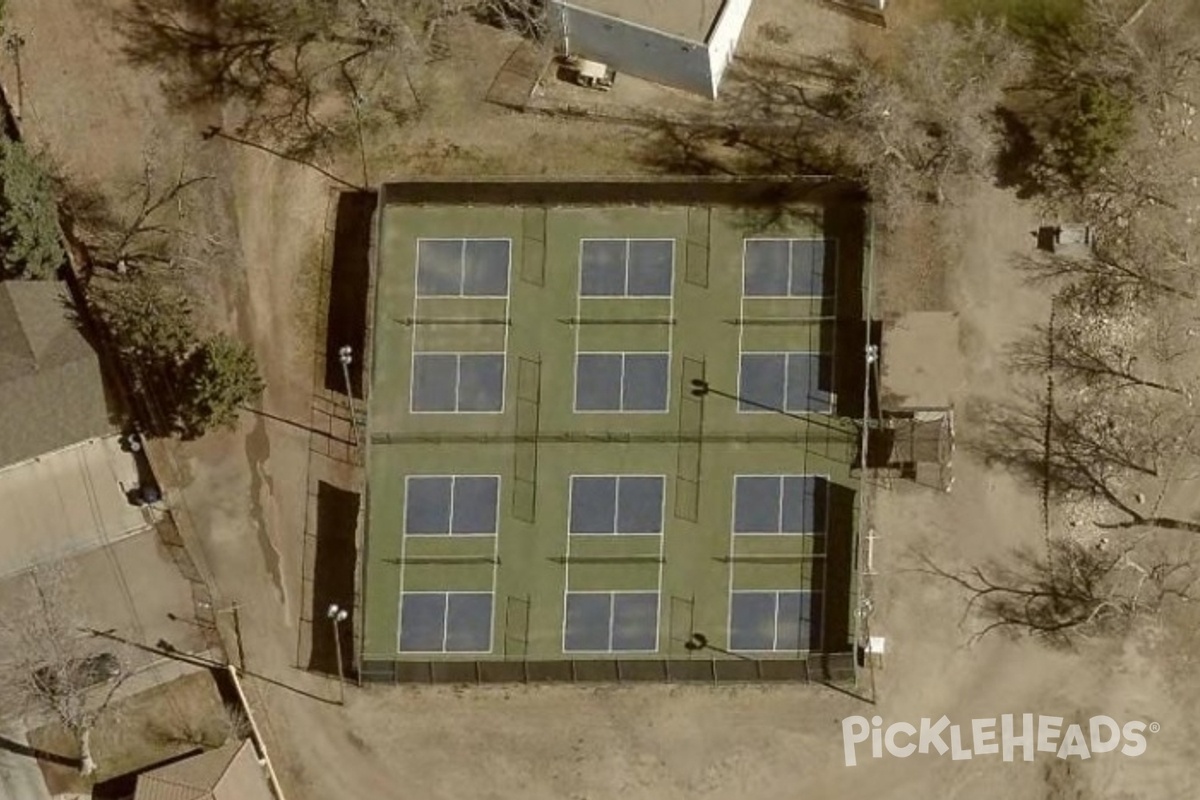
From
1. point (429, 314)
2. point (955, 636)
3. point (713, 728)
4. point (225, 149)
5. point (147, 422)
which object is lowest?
point (713, 728)

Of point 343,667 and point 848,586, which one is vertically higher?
point 848,586

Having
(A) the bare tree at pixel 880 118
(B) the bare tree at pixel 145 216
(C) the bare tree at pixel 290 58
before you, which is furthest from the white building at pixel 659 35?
(B) the bare tree at pixel 145 216

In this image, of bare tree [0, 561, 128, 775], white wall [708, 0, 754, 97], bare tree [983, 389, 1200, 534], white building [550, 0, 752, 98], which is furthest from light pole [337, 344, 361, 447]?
bare tree [983, 389, 1200, 534]

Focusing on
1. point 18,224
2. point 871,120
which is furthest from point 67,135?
point 871,120

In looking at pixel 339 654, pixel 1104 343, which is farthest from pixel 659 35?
pixel 339 654

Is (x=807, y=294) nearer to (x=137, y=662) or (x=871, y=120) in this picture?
(x=871, y=120)

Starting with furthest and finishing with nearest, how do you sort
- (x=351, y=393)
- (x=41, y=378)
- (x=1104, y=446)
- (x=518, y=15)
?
(x=518, y=15) → (x=351, y=393) → (x=41, y=378) → (x=1104, y=446)

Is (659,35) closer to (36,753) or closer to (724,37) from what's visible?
(724,37)
